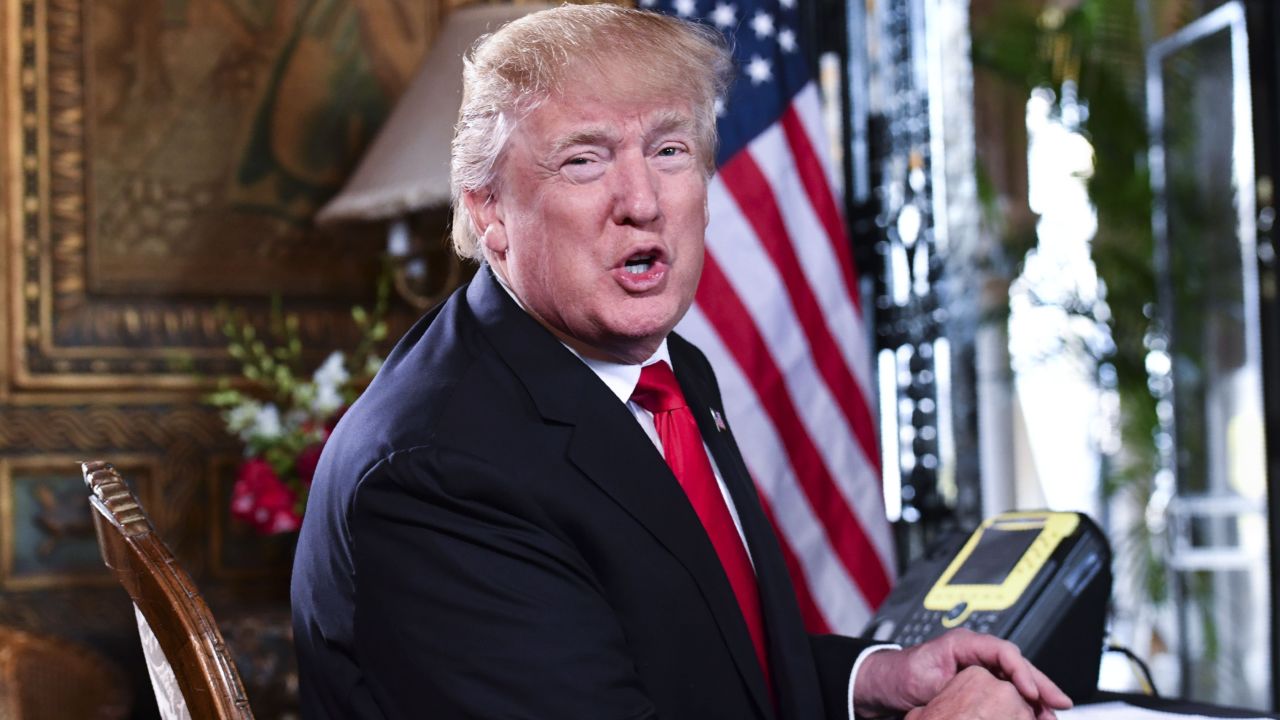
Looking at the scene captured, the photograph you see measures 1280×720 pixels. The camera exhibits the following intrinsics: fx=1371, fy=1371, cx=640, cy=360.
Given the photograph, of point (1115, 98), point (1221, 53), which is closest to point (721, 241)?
point (1221, 53)

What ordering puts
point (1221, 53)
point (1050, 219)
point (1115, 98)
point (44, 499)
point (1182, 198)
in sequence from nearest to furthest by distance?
point (44, 499) < point (1221, 53) < point (1182, 198) < point (1115, 98) < point (1050, 219)

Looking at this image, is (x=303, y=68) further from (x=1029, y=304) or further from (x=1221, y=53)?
(x=1029, y=304)

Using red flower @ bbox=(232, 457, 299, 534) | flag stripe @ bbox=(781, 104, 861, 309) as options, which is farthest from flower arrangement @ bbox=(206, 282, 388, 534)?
flag stripe @ bbox=(781, 104, 861, 309)

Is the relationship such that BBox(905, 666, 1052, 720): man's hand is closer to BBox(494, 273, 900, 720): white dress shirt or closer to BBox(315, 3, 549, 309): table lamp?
BBox(494, 273, 900, 720): white dress shirt

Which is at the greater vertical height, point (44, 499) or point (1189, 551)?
point (44, 499)

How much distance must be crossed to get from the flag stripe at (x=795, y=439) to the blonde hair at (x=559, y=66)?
5.16 feet

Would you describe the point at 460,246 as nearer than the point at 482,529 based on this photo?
No

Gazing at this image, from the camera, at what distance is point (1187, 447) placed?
15.3ft

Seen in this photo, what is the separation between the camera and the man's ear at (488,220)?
1429 millimetres

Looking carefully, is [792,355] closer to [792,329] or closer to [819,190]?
[792,329]

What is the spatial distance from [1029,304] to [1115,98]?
90 centimetres

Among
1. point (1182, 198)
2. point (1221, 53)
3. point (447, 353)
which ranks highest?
point (1221, 53)

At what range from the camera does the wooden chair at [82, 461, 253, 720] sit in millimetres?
1194

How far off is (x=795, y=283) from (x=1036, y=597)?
5.36ft
